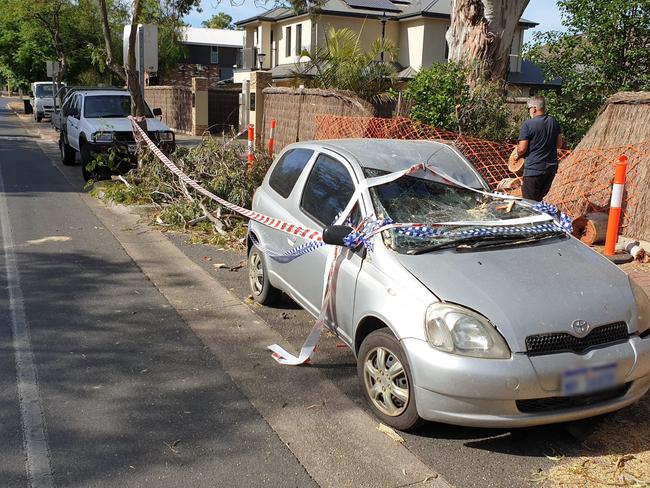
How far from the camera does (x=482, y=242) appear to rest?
4.46m

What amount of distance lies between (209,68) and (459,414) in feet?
197

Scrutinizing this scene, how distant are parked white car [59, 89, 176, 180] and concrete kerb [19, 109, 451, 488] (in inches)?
257

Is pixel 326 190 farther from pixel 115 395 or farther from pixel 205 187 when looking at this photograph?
pixel 205 187

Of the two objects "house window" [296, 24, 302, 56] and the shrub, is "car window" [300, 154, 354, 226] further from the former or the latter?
"house window" [296, 24, 302, 56]

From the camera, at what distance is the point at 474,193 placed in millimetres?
5344

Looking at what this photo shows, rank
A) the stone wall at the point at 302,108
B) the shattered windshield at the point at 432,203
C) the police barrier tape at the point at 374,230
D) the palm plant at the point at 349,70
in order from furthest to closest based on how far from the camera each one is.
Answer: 1. the palm plant at the point at 349,70
2. the stone wall at the point at 302,108
3. the shattered windshield at the point at 432,203
4. the police barrier tape at the point at 374,230

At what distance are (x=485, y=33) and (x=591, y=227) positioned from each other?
604 centimetres

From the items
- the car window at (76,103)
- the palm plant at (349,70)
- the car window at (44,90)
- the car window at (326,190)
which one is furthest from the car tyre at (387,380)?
the car window at (44,90)

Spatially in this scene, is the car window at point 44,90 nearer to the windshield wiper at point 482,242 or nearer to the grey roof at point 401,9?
the grey roof at point 401,9

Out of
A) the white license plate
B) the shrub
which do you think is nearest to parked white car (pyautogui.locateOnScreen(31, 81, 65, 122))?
the shrub

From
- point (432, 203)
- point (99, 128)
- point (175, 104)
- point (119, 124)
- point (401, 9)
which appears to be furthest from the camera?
point (401, 9)

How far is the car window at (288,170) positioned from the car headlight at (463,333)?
2.41 meters

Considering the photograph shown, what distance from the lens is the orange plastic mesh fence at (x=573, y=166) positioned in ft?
29.0

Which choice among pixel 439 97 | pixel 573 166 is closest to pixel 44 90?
pixel 439 97
